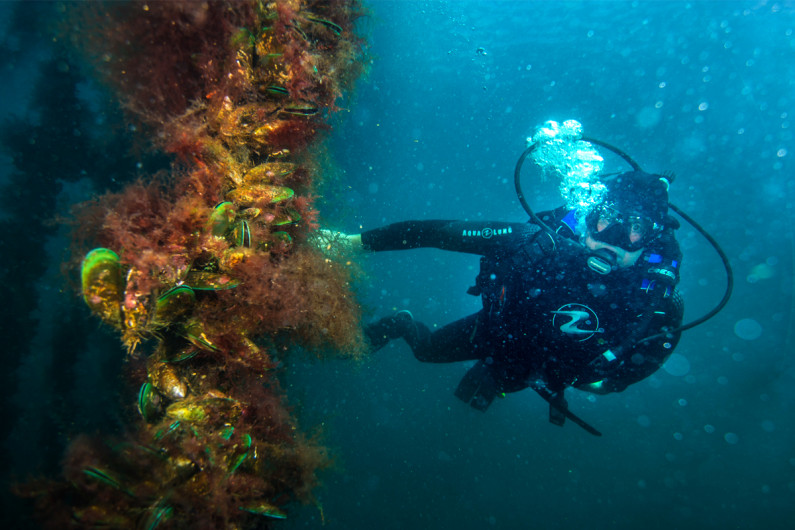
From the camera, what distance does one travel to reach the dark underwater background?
5.67 m

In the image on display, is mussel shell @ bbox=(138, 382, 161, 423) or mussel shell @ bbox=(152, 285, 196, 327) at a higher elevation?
mussel shell @ bbox=(152, 285, 196, 327)

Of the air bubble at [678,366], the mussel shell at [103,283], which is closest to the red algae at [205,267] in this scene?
the mussel shell at [103,283]

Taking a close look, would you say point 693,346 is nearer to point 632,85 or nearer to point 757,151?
point 757,151

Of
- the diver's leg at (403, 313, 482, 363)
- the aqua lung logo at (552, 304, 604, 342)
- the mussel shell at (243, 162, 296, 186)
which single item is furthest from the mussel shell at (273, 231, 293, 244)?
the diver's leg at (403, 313, 482, 363)

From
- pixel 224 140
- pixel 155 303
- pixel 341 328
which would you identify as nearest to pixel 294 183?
pixel 224 140

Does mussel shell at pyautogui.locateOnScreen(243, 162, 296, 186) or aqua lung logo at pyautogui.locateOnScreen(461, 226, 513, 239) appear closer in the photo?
mussel shell at pyautogui.locateOnScreen(243, 162, 296, 186)

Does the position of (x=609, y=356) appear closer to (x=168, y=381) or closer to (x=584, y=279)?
(x=584, y=279)

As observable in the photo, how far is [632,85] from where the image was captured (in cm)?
2450

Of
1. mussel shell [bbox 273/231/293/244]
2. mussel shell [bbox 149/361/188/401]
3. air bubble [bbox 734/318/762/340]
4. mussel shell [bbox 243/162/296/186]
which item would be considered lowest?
mussel shell [bbox 149/361/188/401]

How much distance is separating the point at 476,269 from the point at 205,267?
3283 centimetres

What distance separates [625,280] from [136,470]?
533cm

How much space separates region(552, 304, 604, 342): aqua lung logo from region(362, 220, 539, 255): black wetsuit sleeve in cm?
112

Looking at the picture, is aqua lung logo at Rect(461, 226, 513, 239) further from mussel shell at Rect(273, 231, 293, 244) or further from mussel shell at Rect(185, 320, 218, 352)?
mussel shell at Rect(185, 320, 218, 352)

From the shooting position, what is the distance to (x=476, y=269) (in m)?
33.7
